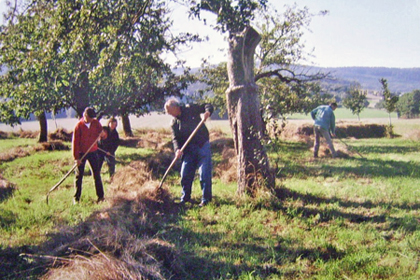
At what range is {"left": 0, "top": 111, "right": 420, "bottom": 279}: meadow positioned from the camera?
3.43m

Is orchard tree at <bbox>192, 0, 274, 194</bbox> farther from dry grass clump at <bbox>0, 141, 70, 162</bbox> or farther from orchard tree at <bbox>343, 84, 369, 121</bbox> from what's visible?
orchard tree at <bbox>343, 84, 369, 121</bbox>

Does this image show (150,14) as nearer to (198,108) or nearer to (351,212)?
(198,108)

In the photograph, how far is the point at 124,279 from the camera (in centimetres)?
303

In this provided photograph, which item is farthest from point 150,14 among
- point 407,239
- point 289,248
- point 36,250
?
point 407,239

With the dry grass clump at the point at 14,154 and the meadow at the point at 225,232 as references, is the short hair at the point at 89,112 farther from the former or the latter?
the dry grass clump at the point at 14,154

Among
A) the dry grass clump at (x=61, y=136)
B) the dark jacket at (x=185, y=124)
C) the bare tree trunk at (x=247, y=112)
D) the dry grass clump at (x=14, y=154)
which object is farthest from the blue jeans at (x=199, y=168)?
the dry grass clump at (x=61, y=136)

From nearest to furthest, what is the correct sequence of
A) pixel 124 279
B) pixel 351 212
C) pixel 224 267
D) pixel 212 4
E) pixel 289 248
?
pixel 124 279, pixel 224 267, pixel 289 248, pixel 351 212, pixel 212 4

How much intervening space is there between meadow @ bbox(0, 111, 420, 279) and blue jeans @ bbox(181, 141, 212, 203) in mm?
278

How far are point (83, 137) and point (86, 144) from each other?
5.7 inches

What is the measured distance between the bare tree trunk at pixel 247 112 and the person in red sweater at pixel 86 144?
8.90ft

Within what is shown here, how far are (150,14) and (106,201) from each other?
12.1ft

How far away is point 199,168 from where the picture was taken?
19.4ft

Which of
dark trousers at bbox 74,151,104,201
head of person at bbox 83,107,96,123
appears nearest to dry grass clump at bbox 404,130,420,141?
dark trousers at bbox 74,151,104,201

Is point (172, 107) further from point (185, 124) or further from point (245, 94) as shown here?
point (245, 94)
